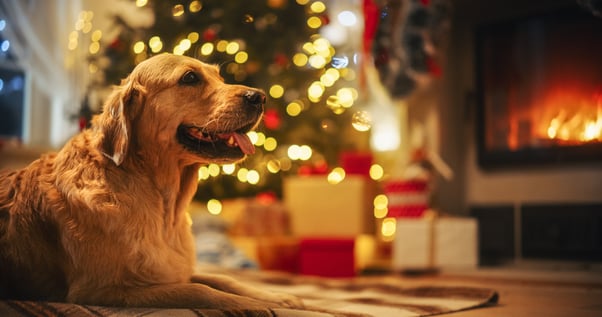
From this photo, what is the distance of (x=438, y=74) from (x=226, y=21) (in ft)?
4.45

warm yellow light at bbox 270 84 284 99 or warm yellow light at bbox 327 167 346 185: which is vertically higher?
warm yellow light at bbox 270 84 284 99

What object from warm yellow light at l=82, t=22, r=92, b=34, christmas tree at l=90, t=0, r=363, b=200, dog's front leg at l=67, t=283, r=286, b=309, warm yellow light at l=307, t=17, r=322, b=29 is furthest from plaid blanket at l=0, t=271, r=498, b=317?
warm yellow light at l=82, t=22, r=92, b=34

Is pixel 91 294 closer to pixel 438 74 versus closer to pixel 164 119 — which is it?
pixel 164 119

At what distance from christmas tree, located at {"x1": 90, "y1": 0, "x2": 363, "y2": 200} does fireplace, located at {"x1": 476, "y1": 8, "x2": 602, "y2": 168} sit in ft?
2.95

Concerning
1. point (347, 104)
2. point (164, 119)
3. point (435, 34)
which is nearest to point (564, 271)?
point (435, 34)

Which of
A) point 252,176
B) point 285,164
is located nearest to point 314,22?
point 285,164

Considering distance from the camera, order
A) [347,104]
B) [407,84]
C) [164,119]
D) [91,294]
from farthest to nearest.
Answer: [347,104] < [407,84] < [164,119] < [91,294]

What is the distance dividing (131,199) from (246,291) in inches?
16.9

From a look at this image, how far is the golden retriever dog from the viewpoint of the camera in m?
1.66

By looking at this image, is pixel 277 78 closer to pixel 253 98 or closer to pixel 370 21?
pixel 370 21

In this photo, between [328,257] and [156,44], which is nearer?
[156,44]

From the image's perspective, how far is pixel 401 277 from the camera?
3.58 m

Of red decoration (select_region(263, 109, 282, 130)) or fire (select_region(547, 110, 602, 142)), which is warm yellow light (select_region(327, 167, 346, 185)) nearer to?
red decoration (select_region(263, 109, 282, 130))

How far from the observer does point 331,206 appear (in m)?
3.94
